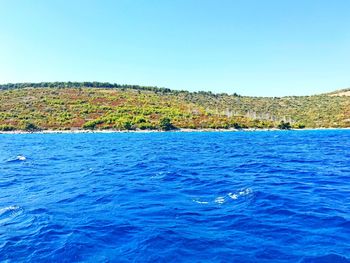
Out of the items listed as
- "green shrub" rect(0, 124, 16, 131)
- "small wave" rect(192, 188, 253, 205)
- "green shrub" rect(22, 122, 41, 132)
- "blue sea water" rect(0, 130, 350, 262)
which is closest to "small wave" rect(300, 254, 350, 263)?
"blue sea water" rect(0, 130, 350, 262)

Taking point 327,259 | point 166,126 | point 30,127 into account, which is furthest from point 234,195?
point 30,127

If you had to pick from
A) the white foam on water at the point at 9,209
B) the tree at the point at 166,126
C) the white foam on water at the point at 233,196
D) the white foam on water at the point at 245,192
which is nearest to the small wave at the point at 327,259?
the white foam on water at the point at 233,196

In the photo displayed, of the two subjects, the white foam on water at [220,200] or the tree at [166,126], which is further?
the tree at [166,126]

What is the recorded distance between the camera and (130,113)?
495ft

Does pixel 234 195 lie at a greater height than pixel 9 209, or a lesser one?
greater

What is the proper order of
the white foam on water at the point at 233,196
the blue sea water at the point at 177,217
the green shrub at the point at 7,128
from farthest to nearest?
1. the green shrub at the point at 7,128
2. the white foam on water at the point at 233,196
3. the blue sea water at the point at 177,217

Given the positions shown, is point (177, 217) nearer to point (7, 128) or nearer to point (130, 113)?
point (7, 128)

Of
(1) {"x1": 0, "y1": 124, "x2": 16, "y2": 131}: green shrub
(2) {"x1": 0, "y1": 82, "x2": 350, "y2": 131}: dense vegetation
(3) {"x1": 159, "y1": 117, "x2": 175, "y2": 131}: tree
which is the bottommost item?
(1) {"x1": 0, "y1": 124, "x2": 16, "y2": 131}: green shrub

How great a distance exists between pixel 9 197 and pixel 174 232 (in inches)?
450

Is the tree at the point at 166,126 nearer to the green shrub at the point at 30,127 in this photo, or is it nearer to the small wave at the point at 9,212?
the green shrub at the point at 30,127

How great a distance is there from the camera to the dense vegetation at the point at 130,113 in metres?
132

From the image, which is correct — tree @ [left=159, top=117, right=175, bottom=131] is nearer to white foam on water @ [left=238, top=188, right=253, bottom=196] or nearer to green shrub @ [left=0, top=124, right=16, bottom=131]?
green shrub @ [left=0, top=124, right=16, bottom=131]

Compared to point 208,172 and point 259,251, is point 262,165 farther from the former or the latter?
point 259,251

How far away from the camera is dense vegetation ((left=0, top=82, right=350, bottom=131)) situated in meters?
132
